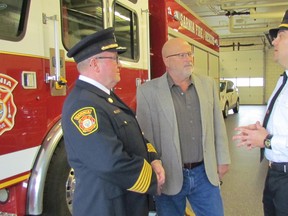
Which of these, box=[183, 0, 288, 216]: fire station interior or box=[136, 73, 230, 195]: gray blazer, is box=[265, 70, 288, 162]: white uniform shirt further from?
box=[183, 0, 288, 216]: fire station interior

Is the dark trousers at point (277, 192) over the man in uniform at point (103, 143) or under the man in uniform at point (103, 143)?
under

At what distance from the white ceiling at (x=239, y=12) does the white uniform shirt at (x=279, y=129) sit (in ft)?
29.2

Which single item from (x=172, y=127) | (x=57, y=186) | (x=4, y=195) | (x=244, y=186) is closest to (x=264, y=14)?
(x=244, y=186)

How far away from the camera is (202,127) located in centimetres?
223

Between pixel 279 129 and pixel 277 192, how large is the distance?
378mm

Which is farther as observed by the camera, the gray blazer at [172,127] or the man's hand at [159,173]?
the gray blazer at [172,127]

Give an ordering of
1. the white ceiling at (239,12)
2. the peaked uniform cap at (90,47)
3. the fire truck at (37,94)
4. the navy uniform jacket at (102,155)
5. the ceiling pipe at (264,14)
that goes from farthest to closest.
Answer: the ceiling pipe at (264,14), the white ceiling at (239,12), the fire truck at (37,94), the peaked uniform cap at (90,47), the navy uniform jacket at (102,155)

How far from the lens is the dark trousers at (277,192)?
1.90 m

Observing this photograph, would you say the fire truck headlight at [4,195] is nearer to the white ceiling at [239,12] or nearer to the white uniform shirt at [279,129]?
the white uniform shirt at [279,129]

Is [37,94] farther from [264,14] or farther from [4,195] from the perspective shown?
[264,14]

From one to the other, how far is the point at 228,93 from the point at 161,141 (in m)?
11.1

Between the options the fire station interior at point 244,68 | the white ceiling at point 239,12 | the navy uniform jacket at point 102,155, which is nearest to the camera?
the navy uniform jacket at point 102,155

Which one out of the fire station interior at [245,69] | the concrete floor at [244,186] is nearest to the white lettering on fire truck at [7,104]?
the fire station interior at [245,69]

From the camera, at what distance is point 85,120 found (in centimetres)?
148
